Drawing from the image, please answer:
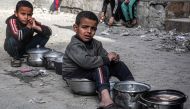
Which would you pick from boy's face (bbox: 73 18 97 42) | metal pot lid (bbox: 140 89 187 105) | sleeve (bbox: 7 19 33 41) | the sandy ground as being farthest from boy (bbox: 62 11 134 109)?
sleeve (bbox: 7 19 33 41)

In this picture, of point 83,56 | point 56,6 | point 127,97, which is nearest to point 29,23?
point 83,56

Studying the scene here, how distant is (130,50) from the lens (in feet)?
24.0

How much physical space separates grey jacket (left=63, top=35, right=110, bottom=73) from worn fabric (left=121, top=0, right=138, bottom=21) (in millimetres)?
6114

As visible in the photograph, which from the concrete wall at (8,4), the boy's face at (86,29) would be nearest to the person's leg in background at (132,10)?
the concrete wall at (8,4)

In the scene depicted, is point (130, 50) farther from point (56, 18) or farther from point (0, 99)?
point (56, 18)

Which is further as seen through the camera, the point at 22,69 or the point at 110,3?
the point at 110,3

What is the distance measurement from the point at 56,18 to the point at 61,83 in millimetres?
7771

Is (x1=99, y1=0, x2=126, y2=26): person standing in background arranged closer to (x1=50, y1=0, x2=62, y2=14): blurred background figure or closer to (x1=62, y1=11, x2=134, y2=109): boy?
(x1=50, y1=0, x2=62, y2=14): blurred background figure

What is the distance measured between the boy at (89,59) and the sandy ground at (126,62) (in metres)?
0.27

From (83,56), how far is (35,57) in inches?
72.7

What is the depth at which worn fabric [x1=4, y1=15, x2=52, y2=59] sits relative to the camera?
5.98 m

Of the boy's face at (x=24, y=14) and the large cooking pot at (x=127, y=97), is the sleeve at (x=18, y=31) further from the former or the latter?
the large cooking pot at (x=127, y=97)

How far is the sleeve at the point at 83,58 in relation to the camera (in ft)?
13.9

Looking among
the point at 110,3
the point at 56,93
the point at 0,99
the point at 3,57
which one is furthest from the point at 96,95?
the point at 110,3
